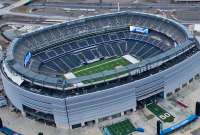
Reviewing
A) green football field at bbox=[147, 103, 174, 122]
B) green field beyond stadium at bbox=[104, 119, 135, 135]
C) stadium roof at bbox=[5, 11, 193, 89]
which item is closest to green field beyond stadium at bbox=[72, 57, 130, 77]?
stadium roof at bbox=[5, 11, 193, 89]

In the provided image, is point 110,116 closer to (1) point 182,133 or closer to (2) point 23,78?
(1) point 182,133

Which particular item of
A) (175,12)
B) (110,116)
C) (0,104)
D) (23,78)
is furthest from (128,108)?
(175,12)

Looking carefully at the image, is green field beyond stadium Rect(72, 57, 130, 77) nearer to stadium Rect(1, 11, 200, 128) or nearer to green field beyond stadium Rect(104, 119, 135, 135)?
stadium Rect(1, 11, 200, 128)

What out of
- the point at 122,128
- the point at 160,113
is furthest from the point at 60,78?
the point at 160,113

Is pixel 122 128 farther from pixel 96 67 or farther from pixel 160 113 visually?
pixel 96 67

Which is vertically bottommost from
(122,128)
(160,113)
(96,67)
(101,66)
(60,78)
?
(122,128)
